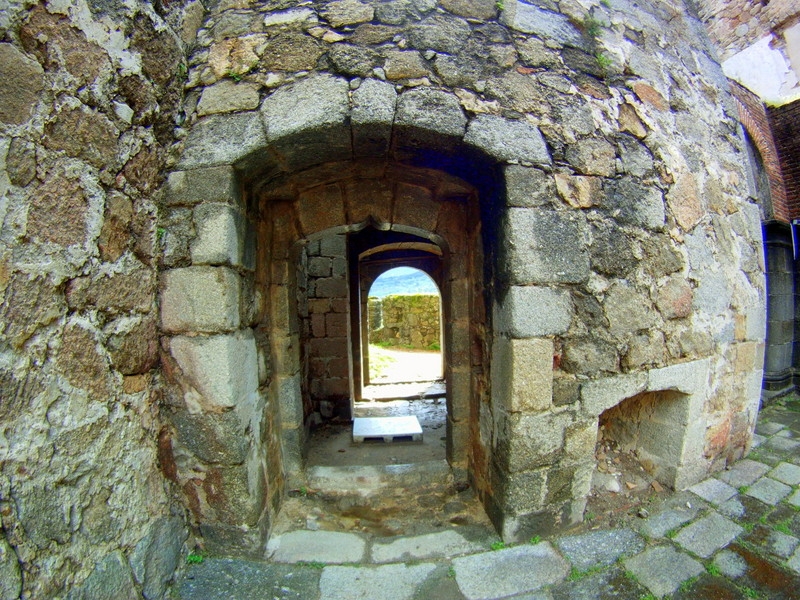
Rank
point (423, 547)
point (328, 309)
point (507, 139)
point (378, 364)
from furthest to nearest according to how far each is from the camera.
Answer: point (378, 364) → point (328, 309) → point (423, 547) → point (507, 139)

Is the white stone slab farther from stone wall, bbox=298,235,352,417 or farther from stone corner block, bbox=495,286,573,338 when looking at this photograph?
stone corner block, bbox=495,286,573,338

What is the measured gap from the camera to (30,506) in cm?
130

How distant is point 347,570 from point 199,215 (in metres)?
1.96

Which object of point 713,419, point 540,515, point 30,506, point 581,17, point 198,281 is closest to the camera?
point 30,506

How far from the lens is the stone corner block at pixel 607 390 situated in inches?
86.5

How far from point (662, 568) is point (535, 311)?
1.41 metres

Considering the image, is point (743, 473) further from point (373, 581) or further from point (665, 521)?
point (373, 581)

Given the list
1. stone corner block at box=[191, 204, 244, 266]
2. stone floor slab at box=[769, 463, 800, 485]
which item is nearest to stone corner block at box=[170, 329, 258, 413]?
stone corner block at box=[191, 204, 244, 266]

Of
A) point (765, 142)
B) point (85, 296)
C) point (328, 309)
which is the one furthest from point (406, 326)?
point (85, 296)

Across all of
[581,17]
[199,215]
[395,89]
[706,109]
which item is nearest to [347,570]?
[199,215]

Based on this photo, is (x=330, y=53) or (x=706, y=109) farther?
(x=706, y=109)

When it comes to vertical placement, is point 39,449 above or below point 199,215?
below

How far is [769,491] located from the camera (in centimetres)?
258

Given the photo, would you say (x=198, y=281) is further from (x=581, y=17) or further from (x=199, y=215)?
(x=581, y=17)
